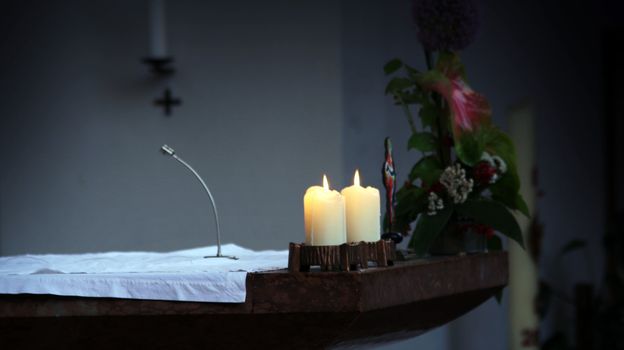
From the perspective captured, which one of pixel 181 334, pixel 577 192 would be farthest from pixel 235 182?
pixel 577 192

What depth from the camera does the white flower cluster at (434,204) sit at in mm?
2527

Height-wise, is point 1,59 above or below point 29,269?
above

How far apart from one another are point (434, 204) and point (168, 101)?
1469 millimetres

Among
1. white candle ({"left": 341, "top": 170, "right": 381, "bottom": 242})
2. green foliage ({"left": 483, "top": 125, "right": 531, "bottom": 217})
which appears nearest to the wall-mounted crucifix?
green foliage ({"left": 483, "top": 125, "right": 531, "bottom": 217})

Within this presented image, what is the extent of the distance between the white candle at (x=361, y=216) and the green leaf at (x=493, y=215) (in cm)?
57

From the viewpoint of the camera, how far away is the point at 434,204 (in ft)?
8.32

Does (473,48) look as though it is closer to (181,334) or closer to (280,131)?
(280,131)

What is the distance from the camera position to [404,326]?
2.15m

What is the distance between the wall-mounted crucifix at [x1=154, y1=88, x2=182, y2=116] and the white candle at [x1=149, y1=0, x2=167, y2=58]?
0.16m

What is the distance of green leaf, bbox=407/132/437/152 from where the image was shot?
2.64 meters

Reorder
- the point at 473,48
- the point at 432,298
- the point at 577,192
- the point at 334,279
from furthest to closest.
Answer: the point at 577,192 < the point at 473,48 < the point at 432,298 < the point at 334,279

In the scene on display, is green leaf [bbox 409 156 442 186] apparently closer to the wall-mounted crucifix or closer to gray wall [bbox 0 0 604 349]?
gray wall [bbox 0 0 604 349]

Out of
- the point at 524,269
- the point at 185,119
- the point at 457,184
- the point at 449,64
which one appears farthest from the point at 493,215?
the point at 524,269

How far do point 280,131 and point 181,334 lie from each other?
76.0 inches
